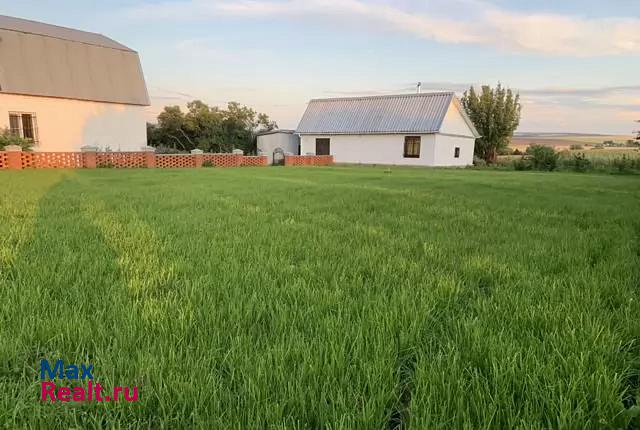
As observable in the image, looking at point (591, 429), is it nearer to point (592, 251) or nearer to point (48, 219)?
point (592, 251)

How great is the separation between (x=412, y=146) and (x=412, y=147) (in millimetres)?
76

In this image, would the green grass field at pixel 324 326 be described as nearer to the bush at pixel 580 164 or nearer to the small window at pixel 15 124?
the bush at pixel 580 164

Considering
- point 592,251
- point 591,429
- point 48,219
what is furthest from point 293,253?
point 48,219

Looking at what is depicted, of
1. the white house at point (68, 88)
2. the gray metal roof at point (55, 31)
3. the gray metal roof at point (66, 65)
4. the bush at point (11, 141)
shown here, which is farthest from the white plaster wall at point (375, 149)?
the bush at point (11, 141)

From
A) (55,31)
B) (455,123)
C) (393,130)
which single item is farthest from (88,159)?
(455,123)

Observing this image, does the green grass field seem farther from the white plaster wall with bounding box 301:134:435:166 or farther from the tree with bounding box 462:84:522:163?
the tree with bounding box 462:84:522:163

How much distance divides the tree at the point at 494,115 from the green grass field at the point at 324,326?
36552 millimetres

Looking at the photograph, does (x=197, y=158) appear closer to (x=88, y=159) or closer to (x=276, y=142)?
(x=88, y=159)

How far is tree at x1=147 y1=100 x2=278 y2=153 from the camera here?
33906mm

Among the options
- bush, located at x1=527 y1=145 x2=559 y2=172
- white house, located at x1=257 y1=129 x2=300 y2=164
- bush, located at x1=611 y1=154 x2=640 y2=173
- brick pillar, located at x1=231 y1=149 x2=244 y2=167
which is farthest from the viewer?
white house, located at x1=257 y1=129 x2=300 y2=164

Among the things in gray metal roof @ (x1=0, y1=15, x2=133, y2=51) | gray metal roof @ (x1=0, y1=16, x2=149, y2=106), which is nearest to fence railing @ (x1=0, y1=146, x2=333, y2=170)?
gray metal roof @ (x1=0, y1=16, x2=149, y2=106)

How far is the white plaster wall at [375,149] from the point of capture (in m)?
29.1

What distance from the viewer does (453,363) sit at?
1668mm

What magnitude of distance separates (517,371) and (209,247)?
2893 mm
